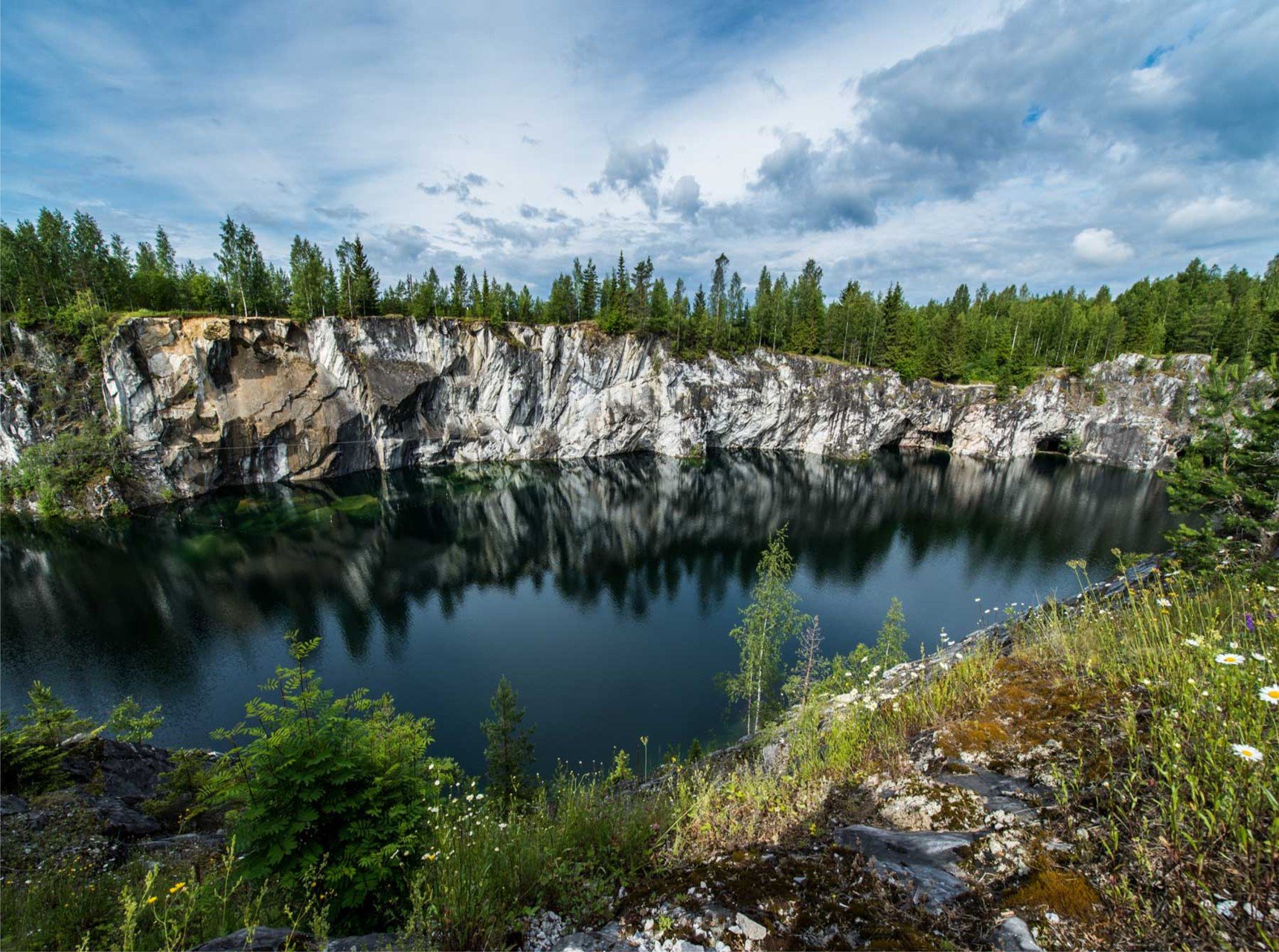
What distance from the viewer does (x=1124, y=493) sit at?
173 feet

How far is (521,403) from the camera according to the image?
217ft

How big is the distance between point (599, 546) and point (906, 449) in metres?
59.5

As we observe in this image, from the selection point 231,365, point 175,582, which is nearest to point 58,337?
point 231,365

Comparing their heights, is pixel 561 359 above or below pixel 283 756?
above

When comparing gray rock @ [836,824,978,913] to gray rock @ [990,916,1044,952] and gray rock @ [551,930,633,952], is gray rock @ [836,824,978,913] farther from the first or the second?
gray rock @ [551,930,633,952]

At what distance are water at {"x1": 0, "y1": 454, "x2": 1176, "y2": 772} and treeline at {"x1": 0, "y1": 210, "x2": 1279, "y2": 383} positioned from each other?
22.6 meters

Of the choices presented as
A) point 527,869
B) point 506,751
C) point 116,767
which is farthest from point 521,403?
point 527,869

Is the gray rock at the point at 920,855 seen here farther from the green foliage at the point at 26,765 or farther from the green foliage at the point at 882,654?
the green foliage at the point at 882,654

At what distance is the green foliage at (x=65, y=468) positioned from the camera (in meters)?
41.0

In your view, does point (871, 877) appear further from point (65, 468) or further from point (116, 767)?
point (65, 468)

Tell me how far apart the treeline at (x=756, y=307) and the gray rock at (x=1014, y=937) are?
65.7m

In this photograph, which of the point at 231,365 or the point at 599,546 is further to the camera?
the point at 231,365

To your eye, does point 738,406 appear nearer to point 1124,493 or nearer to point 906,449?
point 906,449

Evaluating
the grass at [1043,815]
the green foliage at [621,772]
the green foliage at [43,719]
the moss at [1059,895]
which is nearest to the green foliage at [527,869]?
the grass at [1043,815]
